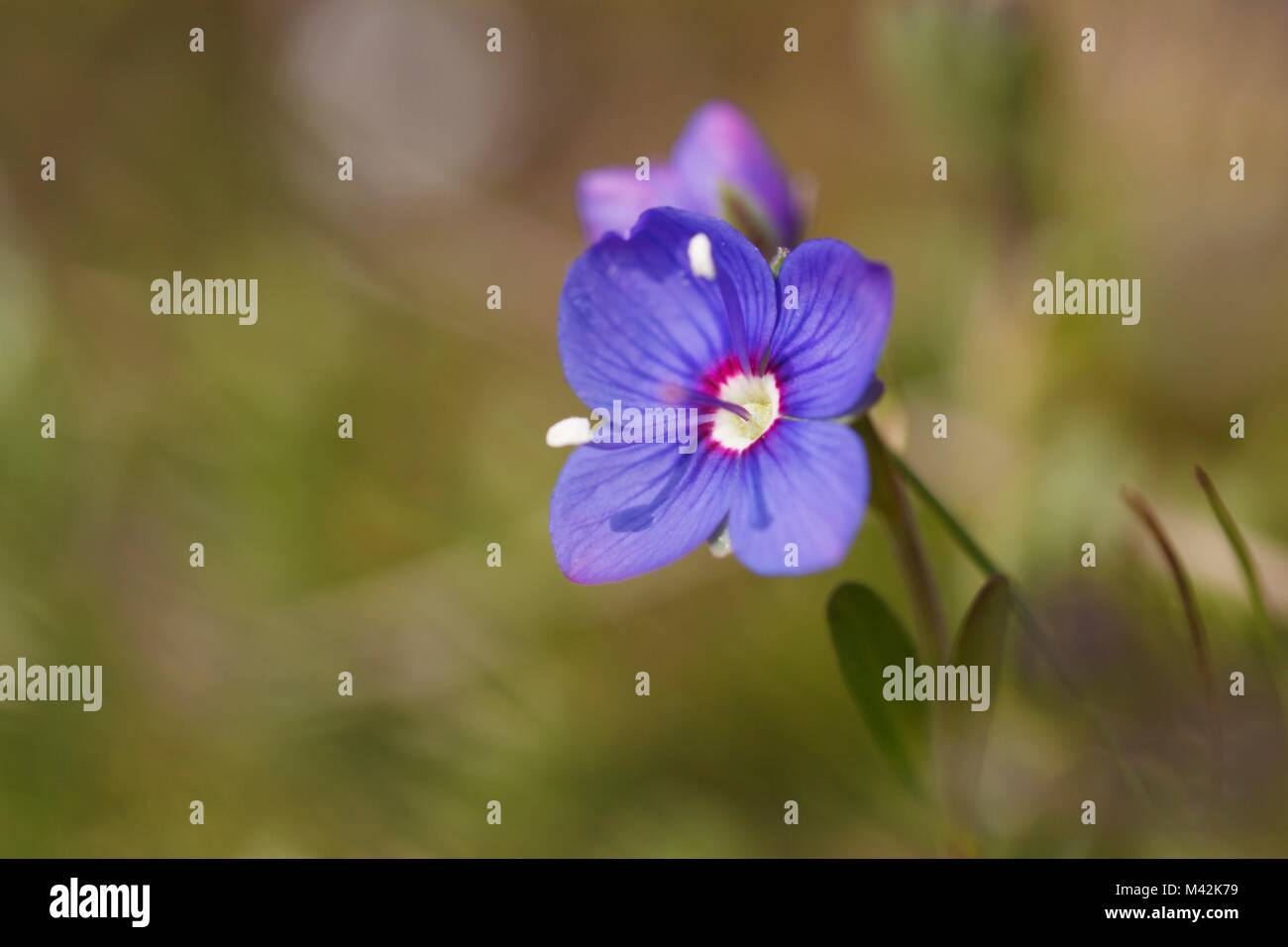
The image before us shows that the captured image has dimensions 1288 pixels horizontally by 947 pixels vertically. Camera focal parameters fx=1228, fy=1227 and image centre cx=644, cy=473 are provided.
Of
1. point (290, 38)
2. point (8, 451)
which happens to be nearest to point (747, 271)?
point (8, 451)

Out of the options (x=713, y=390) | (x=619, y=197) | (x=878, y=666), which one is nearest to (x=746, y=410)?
(x=713, y=390)

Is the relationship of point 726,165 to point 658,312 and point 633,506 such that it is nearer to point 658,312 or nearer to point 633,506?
point 658,312

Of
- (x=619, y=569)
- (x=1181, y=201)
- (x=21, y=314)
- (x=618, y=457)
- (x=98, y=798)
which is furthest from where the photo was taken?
(x=21, y=314)

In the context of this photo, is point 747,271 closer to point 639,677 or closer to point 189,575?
point 639,677

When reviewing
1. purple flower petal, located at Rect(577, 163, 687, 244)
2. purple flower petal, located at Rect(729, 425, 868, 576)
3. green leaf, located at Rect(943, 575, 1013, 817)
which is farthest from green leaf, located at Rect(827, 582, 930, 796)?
purple flower petal, located at Rect(577, 163, 687, 244)

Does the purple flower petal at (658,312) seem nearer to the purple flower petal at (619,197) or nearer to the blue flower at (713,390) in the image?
the blue flower at (713,390)

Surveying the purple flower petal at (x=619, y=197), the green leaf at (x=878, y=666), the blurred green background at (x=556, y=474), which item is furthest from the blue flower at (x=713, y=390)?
the blurred green background at (x=556, y=474)

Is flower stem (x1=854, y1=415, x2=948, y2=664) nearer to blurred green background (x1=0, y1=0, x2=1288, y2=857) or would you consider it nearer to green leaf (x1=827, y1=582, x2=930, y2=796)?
green leaf (x1=827, y1=582, x2=930, y2=796)
